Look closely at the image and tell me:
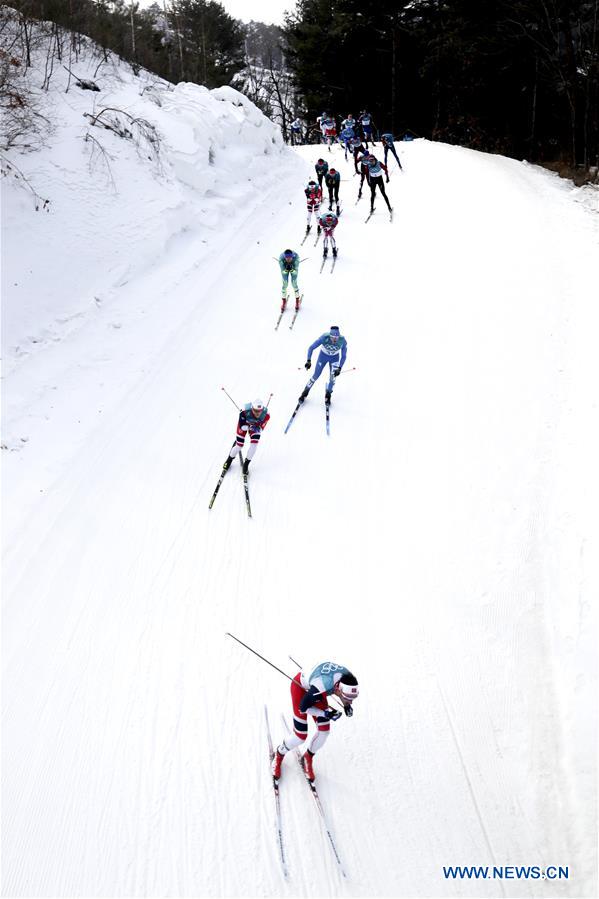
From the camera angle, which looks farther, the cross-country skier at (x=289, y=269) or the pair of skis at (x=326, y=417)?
the cross-country skier at (x=289, y=269)

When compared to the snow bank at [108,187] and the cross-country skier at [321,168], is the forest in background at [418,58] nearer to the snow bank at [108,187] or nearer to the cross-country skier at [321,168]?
the snow bank at [108,187]

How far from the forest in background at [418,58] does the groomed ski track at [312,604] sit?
1181 centimetres

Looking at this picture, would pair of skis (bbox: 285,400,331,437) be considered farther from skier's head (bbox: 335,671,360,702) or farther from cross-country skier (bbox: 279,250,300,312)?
skier's head (bbox: 335,671,360,702)

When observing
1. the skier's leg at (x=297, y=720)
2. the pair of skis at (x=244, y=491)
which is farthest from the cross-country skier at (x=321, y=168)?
the skier's leg at (x=297, y=720)

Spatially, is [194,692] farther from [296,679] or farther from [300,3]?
[300,3]

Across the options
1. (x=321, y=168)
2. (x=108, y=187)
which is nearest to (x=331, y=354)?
(x=108, y=187)

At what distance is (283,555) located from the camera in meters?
8.26

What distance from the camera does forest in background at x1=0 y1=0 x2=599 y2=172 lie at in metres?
21.4

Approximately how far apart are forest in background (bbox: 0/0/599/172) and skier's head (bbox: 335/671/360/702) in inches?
674

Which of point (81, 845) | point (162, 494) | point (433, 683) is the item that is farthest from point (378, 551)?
point (81, 845)

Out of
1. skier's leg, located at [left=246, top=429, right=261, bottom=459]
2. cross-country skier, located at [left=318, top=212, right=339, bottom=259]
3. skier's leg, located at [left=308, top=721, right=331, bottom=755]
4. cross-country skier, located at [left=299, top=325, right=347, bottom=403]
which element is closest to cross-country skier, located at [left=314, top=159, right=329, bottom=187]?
cross-country skier, located at [left=318, top=212, right=339, bottom=259]

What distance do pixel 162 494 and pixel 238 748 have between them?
4.43 metres

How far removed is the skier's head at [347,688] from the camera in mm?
5176

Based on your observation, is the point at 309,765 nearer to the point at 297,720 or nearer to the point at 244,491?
the point at 297,720
